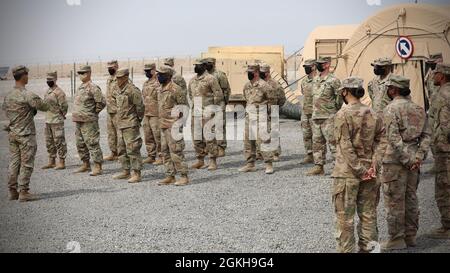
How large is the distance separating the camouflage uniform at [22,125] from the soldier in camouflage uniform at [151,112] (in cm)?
208

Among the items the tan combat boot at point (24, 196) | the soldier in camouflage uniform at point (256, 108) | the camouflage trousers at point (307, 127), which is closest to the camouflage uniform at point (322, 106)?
the camouflage trousers at point (307, 127)

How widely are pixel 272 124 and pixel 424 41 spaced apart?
495cm

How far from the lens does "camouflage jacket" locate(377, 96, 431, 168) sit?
5789mm

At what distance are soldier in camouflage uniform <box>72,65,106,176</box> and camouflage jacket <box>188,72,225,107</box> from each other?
1787mm

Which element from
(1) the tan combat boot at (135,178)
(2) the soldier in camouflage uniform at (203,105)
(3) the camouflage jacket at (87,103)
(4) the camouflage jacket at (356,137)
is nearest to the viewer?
(4) the camouflage jacket at (356,137)

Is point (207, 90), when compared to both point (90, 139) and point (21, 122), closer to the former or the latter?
point (90, 139)

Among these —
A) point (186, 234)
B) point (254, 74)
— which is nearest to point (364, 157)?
point (186, 234)

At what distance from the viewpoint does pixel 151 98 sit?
386 inches

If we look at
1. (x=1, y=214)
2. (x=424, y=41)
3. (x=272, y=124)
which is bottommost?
(x=1, y=214)

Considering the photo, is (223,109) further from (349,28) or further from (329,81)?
(349,28)

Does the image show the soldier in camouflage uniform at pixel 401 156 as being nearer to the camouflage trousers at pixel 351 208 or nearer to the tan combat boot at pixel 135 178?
the camouflage trousers at pixel 351 208

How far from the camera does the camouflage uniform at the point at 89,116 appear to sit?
9.93 meters

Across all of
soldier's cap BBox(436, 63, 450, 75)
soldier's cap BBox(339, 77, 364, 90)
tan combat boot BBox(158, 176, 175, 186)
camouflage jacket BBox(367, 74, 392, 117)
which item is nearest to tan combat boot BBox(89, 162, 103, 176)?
tan combat boot BBox(158, 176, 175, 186)

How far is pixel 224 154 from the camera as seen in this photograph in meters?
11.8
